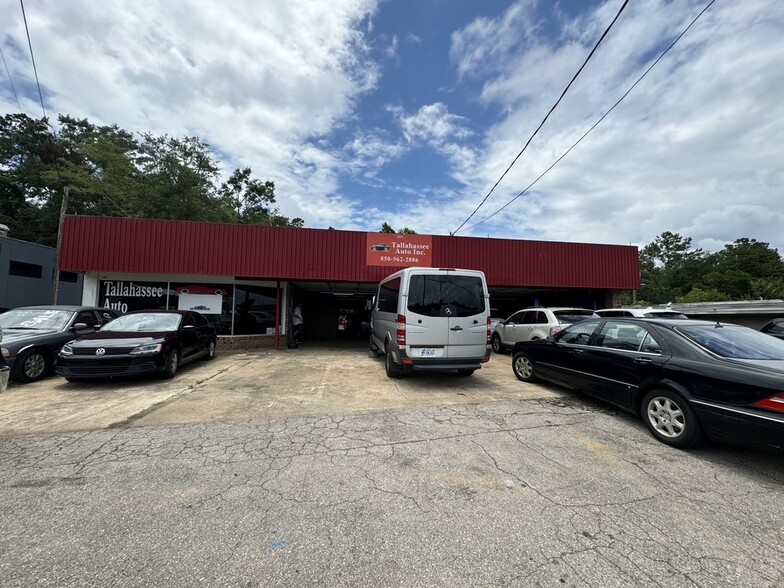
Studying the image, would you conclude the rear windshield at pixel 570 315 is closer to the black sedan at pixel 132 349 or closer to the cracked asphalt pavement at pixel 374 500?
the cracked asphalt pavement at pixel 374 500

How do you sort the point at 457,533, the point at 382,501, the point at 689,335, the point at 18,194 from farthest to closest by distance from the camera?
1. the point at 18,194
2. the point at 689,335
3. the point at 382,501
4. the point at 457,533

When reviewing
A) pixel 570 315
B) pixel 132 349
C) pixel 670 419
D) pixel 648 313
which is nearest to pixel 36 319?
pixel 132 349

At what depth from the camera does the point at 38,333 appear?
743cm

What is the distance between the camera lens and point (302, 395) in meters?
6.15

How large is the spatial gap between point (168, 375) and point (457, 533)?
22.9 feet

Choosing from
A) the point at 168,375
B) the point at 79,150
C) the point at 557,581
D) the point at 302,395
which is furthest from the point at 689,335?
the point at 79,150

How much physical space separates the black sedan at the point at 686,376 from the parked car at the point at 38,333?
9.94 meters

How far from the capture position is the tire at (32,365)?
686cm

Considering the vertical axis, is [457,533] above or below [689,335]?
below

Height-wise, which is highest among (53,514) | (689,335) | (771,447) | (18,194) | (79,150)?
(79,150)

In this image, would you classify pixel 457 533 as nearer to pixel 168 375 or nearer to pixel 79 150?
pixel 168 375

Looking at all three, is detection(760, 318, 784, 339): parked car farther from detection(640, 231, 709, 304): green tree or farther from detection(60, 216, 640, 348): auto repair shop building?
detection(640, 231, 709, 304): green tree

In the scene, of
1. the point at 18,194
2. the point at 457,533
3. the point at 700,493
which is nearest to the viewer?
the point at 457,533

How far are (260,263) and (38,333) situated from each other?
618 cm
